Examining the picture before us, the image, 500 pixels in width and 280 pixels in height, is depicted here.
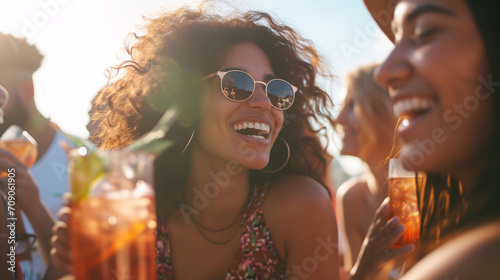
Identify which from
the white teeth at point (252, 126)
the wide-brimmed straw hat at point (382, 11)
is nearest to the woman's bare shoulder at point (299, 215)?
the white teeth at point (252, 126)

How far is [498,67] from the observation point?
120 centimetres

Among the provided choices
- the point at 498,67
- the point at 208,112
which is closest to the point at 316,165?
the point at 208,112

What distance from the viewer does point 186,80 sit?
264 centimetres

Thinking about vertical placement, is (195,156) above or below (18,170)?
below

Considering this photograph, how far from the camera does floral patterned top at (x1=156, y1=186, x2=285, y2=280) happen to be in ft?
7.61

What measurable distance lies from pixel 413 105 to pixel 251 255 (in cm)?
134

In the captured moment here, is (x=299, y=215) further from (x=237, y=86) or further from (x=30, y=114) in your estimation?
(x=30, y=114)

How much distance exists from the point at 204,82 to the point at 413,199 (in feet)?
4.42

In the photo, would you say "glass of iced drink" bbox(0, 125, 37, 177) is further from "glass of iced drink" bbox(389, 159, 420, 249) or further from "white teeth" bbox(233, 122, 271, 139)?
"glass of iced drink" bbox(389, 159, 420, 249)

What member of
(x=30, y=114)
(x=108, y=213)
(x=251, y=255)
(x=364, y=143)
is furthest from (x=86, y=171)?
(x=364, y=143)

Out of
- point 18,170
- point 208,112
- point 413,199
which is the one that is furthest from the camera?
point 208,112

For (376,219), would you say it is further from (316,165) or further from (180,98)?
(180,98)

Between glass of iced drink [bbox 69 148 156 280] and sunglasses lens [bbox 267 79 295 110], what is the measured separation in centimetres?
147

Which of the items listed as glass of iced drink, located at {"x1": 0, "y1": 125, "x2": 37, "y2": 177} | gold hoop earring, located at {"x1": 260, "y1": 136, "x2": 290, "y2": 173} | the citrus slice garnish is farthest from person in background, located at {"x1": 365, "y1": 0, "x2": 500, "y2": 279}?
glass of iced drink, located at {"x1": 0, "y1": 125, "x2": 37, "y2": 177}
